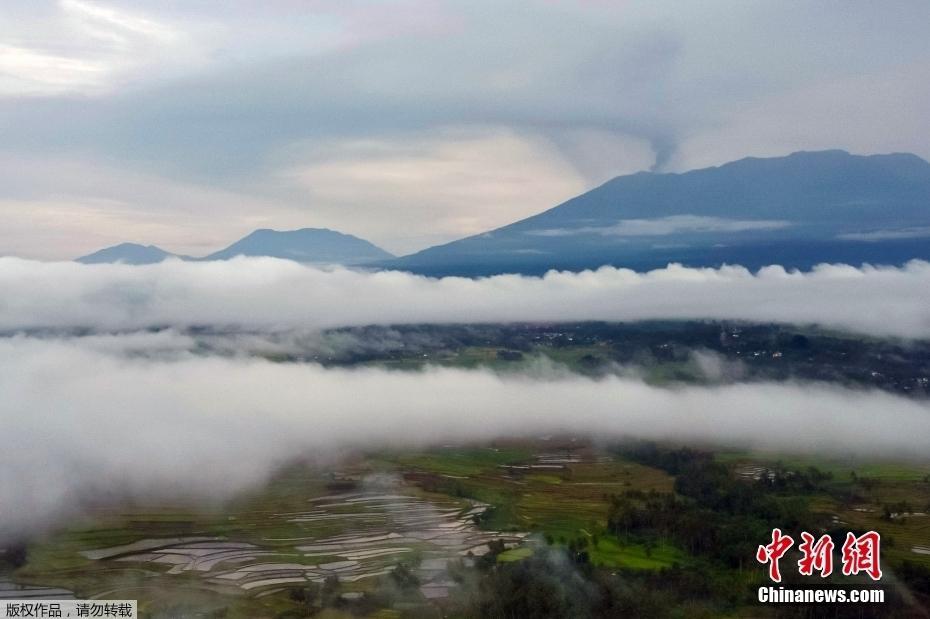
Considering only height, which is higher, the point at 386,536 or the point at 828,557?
the point at 828,557

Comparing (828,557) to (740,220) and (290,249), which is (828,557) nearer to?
(740,220)

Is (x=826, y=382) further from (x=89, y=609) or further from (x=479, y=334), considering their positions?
(x=89, y=609)

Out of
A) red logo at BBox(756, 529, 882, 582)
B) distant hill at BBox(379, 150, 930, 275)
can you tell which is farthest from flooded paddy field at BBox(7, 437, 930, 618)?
distant hill at BBox(379, 150, 930, 275)

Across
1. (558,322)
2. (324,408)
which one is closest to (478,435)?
(324,408)

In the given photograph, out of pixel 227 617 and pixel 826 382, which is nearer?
pixel 227 617

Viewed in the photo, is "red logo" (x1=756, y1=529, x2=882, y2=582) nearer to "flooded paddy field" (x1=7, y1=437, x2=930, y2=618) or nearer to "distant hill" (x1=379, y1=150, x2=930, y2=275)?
"flooded paddy field" (x1=7, y1=437, x2=930, y2=618)

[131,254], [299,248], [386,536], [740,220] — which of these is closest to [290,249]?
[299,248]

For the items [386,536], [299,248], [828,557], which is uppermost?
[299,248]

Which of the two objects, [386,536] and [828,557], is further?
[386,536]
